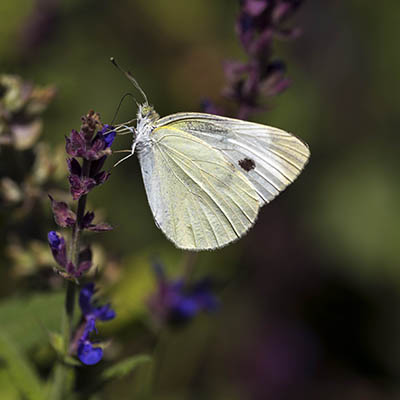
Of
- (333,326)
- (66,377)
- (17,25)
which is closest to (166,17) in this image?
(17,25)

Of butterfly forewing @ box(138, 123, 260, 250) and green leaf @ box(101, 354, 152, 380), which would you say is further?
butterfly forewing @ box(138, 123, 260, 250)

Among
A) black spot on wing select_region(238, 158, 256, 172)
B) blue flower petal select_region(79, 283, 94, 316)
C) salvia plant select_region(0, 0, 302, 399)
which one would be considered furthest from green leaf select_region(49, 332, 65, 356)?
black spot on wing select_region(238, 158, 256, 172)

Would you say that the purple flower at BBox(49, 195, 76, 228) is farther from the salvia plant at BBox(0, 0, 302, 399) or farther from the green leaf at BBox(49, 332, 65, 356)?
the green leaf at BBox(49, 332, 65, 356)

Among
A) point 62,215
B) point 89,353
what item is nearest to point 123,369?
point 89,353

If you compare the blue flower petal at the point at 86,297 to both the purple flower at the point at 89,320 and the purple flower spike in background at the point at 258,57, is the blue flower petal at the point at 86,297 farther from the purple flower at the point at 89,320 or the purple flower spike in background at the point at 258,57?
the purple flower spike in background at the point at 258,57

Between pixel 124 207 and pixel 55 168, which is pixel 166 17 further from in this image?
pixel 55 168

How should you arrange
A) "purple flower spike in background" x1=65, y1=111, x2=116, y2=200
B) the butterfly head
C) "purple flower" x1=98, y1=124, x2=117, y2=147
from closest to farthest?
1. "purple flower spike in background" x1=65, y1=111, x2=116, y2=200
2. "purple flower" x1=98, y1=124, x2=117, y2=147
3. the butterfly head

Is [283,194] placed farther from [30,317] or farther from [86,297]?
[86,297]

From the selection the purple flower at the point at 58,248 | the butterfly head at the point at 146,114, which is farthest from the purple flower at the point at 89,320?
the butterfly head at the point at 146,114
